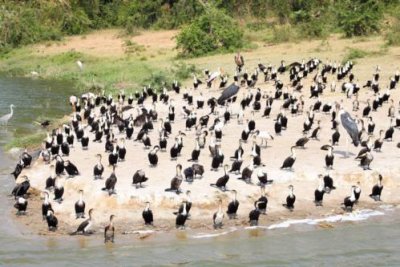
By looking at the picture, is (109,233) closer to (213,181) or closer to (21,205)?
(21,205)

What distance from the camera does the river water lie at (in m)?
13.8

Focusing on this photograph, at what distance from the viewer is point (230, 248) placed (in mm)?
14281

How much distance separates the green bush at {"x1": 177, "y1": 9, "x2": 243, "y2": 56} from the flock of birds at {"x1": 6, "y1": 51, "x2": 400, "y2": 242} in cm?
591

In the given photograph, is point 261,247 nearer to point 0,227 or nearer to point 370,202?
point 370,202

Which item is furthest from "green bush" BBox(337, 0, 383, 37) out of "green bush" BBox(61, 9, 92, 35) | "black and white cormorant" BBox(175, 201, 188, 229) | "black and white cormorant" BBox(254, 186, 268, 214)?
"black and white cormorant" BBox(175, 201, 188, 229)

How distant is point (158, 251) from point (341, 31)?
24.8 m

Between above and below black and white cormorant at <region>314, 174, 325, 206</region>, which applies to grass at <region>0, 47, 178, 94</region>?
above

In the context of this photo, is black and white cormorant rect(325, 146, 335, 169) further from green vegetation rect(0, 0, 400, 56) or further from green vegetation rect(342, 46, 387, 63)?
green vegetation rect(0, 0, 400, 56)

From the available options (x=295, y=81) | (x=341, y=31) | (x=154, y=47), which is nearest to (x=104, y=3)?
(x=154, y=47)

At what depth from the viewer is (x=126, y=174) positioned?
17328mm

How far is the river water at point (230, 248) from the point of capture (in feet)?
45.3

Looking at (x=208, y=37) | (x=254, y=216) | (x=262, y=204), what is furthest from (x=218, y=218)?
(x=208, y=37)

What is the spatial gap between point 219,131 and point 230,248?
6.19 metres

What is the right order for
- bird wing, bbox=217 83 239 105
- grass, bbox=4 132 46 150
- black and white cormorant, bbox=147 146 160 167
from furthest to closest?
bird wing, bbox=217 83 239 105 → grass, bbox=4 132 46 150 → black and white cormorant, bbox=147 146 160 167
